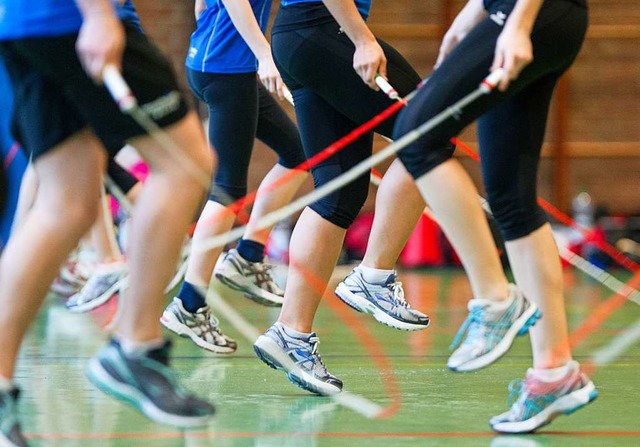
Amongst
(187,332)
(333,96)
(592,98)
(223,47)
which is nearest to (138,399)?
(333,96)

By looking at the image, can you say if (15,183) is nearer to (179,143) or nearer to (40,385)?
(40,385)

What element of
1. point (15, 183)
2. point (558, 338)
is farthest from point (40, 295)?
point (15, 183)

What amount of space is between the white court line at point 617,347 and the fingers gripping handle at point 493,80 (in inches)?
64.4

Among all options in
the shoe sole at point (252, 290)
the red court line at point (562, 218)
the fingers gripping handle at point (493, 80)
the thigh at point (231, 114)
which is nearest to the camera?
the fingers gripping handle at point (493, 80)

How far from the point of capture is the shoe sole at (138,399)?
2.22 meters

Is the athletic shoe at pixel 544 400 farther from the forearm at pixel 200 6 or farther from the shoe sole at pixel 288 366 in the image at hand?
the forearm at pixel 200 6

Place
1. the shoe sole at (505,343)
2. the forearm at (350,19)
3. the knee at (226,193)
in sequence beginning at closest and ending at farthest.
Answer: the shoe sole at (505,343) → the forearm at (350,19) → the knee at (226,193)

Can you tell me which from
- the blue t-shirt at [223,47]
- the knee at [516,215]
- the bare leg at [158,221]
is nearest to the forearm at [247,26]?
the blue t-shirt at [223,47]

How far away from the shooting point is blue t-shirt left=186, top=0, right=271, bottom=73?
3.78 m

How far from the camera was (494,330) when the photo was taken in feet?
8.18

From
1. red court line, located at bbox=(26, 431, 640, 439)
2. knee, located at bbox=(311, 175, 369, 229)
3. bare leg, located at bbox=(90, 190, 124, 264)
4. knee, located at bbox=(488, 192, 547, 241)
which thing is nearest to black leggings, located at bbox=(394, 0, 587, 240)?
knee, located at bbox=(488, 192, 547, 241)

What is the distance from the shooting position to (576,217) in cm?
833

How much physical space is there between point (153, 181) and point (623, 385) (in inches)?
65.1

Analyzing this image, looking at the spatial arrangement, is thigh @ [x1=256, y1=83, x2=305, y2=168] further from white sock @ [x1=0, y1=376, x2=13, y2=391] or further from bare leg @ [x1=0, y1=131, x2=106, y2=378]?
white sock @ [x1=0, y1=376, x2=13, y2=391]
